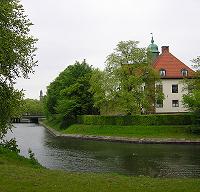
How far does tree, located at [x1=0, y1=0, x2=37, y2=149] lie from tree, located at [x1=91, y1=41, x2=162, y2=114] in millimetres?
43770

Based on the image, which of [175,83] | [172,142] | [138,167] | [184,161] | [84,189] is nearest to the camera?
[84,189]

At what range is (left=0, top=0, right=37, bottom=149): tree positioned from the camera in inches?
819

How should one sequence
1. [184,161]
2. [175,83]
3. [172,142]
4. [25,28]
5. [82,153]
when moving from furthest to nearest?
[175,83] < [172,142] < [82,153] < [184,161] < [25,28]

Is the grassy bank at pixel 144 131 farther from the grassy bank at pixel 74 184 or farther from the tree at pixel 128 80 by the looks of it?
the grassy bank at pixel 74 184

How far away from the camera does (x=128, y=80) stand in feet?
221

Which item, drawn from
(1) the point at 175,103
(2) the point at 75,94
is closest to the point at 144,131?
(1) the point at 175,103

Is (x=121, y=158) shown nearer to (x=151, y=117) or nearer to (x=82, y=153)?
(x=82, y=153)

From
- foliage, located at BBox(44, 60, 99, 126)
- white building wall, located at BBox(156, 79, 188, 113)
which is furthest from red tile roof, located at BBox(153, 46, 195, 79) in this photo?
foliage, located at BBox(44, 60, 99, 126)

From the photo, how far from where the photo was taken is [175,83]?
8612cm

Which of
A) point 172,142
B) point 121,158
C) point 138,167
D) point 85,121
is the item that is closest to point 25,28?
point 138,167

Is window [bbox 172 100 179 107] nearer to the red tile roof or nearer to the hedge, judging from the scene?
the red tile roof

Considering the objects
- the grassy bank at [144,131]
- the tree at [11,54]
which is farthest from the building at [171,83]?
the tree at [11,54]

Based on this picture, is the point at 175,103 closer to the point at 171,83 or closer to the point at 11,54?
the point at 171,83

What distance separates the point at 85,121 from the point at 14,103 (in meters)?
55.4
